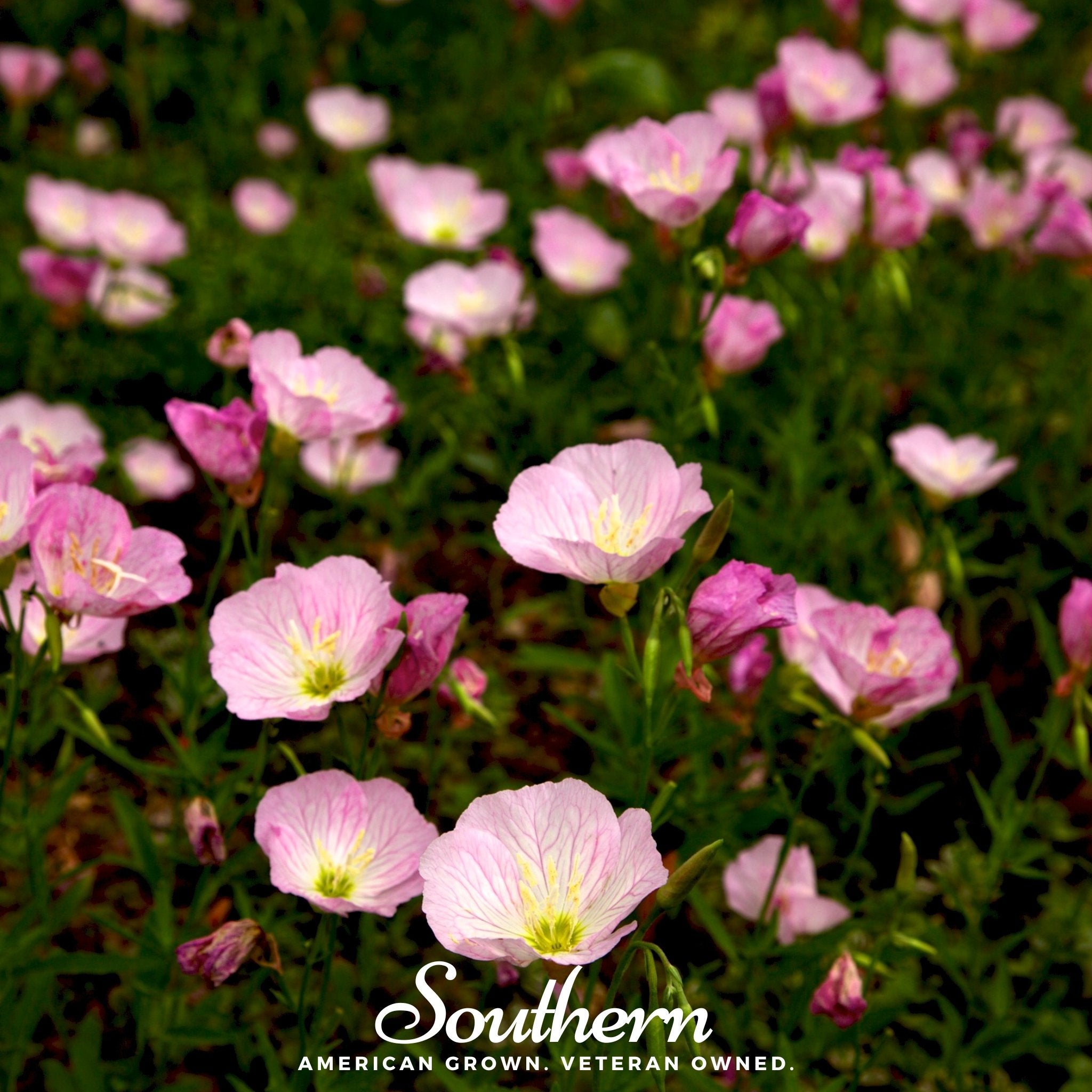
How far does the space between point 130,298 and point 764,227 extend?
5.39 ft

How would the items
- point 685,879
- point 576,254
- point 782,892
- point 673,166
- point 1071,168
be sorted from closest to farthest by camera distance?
point 685,879 < point 782,892 < point 673,166 < point 576,254 < point 1071,168

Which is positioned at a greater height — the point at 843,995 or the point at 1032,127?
the point at 1032,127

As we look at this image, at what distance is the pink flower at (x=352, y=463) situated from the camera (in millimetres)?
2330

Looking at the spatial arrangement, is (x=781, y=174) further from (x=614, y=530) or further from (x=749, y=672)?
(x=614, y=530)

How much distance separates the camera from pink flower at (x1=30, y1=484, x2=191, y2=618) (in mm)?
1209

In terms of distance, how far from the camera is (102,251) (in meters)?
2.46

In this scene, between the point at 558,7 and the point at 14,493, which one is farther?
the point at 558,7

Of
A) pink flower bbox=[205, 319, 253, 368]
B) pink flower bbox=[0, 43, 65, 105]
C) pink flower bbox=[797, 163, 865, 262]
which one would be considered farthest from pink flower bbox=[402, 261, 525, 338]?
pink flower bbox=[0, 43, 65, 105]

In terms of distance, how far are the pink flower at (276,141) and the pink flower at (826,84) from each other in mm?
1591

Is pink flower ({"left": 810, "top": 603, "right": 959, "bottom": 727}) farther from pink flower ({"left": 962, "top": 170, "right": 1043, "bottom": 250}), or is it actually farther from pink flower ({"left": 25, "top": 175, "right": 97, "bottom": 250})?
pink flower ({"left": 25, "top": 175, "right": 97, "bottom": 250})

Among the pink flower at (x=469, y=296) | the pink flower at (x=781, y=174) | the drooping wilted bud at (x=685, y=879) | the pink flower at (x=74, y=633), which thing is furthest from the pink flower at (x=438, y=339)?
the drooping wilted bud at (x=685, y=879)

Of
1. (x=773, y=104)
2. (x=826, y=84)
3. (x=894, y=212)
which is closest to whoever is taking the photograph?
(x=894, y=212)

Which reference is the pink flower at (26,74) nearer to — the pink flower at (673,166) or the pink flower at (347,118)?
the pink flower at (347,118)

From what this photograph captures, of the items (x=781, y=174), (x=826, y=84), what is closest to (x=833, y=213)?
Answer: (x=781, y=174)
